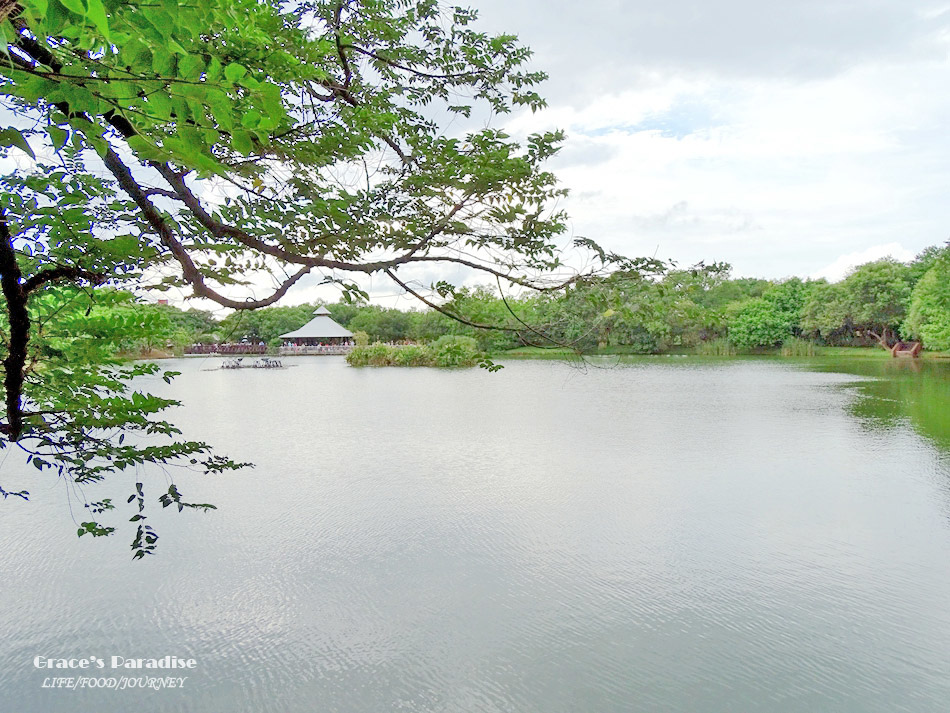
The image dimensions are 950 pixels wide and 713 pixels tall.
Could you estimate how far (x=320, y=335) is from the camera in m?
29.5

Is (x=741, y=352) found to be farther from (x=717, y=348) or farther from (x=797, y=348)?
(x=797, y=348)

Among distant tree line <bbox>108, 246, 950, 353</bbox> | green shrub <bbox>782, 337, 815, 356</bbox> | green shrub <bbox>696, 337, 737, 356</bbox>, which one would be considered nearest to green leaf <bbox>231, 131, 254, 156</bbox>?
distant tree line <bbox>108, 246, 950, 353</bbox>

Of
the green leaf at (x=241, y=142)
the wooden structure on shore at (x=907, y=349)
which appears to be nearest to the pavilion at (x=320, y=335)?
the wooden structure on shore at (x=907, y=349)

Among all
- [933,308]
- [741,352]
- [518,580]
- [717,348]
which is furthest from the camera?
[741,352]

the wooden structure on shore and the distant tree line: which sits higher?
the distant tree line

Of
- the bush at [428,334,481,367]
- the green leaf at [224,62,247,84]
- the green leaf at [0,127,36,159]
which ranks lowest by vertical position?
the bush at [428,334,481,367]

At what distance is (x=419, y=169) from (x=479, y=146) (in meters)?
0.26

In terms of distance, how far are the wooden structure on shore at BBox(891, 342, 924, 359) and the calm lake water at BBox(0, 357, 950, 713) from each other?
61.1 feet

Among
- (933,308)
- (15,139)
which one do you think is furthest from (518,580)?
(933,308)

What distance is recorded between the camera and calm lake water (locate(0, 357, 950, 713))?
261cm

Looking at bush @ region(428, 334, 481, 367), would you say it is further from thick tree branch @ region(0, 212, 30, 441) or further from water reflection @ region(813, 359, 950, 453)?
water reflection @ region(813, 359, 950, 453)

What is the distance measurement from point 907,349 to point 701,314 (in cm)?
2616

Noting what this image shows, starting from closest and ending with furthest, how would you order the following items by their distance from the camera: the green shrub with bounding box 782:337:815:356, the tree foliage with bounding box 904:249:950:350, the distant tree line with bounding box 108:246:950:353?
the distant tree line with bounding box 108:246:950:353
the tree foliage with bounding box 904:249:950:350
the green shrub with bounding box 782:337:815:356

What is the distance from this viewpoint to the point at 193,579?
357 centimetres
